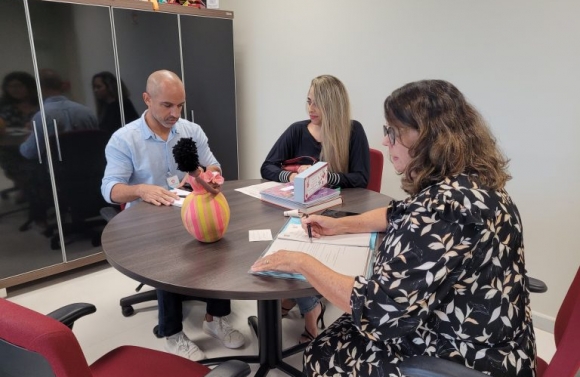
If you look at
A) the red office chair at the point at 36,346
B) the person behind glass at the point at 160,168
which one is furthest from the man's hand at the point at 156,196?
the red office chair at the point at 36,346

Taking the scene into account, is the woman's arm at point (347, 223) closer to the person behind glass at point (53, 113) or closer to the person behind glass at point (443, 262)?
the person behind glass at point (443, 262)

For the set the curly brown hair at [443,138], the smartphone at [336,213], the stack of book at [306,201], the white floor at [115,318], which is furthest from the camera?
the white floor at [115,318]

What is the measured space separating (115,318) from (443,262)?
2.09 meters

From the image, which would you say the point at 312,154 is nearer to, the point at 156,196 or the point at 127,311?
the point at 156,196

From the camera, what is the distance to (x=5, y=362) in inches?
31.0

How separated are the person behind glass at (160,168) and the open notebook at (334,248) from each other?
81 centimetres

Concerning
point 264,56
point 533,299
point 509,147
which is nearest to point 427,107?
point 509,147

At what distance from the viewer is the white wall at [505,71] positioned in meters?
2.02

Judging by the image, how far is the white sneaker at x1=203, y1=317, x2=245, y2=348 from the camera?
6.89 feet

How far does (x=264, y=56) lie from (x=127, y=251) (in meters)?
2.54

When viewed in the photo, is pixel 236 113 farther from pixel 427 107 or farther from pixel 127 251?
pixel 427 107

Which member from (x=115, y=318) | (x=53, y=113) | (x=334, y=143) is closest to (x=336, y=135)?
(x=334, y=143)

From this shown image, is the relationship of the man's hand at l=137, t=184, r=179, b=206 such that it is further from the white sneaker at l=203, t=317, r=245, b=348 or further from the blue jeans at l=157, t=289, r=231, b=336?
the white sneaker at l=203, t=317, r=245, b=348

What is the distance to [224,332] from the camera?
84.1 inches
